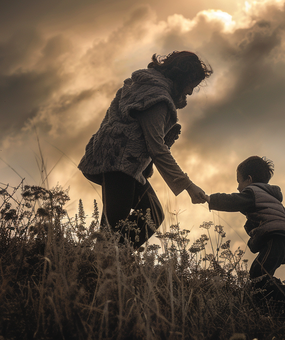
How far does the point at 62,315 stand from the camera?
1099 mm

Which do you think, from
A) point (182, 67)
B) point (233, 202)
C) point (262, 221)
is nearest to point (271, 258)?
Answer: point (262, 221)

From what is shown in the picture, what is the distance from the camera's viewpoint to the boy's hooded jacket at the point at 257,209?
253 centimetres

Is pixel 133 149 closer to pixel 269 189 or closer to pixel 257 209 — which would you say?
pixel 257 209

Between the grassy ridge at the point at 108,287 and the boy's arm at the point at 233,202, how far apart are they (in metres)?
0.24

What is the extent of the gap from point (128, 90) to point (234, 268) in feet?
6.03

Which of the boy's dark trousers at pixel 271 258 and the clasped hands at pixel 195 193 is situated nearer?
the clasped hands at pixel 195 193

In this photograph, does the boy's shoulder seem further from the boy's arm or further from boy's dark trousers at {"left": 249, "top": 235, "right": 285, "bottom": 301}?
boy's dark trousers at {"left": 249, "top": 235, "right": 285, "bottom": 301}

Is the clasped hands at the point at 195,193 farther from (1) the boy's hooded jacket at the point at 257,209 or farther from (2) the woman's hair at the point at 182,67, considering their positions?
(2) the woman's hair at the point at 182,67

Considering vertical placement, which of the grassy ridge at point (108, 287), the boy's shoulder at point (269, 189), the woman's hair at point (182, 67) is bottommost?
the grassy ridge at point (108, 287)

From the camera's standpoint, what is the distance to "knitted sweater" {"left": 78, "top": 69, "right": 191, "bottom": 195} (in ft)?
7.41

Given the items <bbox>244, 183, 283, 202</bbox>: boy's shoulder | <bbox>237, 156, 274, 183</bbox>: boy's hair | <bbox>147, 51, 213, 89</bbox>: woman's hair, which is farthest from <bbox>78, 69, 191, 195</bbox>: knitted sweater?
<bbox>237, 156, 274, 183</bbox>: boy's hair

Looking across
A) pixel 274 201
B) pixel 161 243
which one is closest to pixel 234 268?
pixel 161 243

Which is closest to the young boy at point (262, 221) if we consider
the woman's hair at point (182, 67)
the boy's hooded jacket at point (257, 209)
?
the boy's hooded jacket at point (257, 209)

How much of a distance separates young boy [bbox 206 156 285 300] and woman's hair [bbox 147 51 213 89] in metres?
1.20
